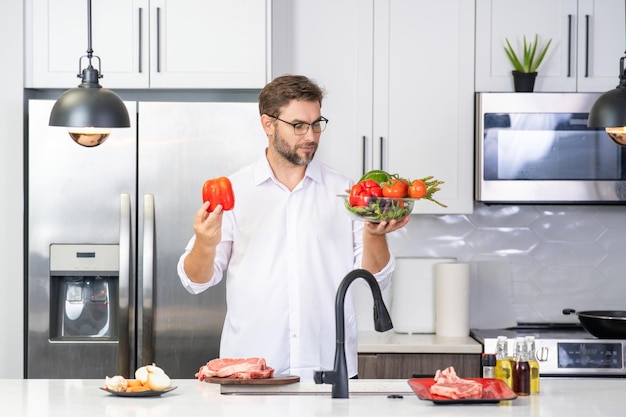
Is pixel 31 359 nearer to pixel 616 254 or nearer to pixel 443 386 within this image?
pixel 443 386

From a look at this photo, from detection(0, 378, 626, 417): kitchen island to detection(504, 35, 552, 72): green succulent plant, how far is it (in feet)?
6.28

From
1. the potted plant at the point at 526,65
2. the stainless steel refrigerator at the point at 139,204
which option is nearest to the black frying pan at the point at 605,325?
the potted plant at the point at 526,65

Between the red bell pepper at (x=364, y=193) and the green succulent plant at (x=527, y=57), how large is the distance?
6.06 feet

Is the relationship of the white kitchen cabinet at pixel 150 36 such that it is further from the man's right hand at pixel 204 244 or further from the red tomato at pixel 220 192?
the red tomato at pixel 220 192

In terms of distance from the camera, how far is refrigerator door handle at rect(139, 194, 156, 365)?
12.3ft

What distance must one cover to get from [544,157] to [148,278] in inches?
72.2

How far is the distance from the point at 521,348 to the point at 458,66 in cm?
199

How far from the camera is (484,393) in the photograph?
2.43 m

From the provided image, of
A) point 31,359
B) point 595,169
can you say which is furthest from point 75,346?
point 595,169

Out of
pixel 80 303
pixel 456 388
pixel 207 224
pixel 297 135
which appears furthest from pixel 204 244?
pixel 80 303

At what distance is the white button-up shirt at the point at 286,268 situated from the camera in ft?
10.1

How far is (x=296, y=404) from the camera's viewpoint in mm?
2391

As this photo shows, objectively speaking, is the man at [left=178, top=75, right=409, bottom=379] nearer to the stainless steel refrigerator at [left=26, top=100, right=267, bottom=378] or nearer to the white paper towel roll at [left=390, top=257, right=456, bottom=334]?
the stainless steel refrigerator at [left=26, top=100, right=267, bottom=378]

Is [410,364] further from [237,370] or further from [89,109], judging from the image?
[89,109]
